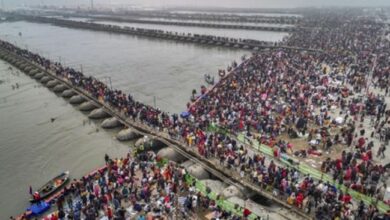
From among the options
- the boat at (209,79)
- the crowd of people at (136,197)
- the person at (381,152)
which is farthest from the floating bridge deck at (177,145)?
the boat at (209,79)

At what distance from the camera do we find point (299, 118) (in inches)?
1242

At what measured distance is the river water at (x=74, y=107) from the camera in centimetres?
2991

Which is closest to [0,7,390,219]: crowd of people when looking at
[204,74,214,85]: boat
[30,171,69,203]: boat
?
[204,74,214,85]: boat

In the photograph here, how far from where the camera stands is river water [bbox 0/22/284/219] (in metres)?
29.9

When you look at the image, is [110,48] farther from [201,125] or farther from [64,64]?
[201,125]

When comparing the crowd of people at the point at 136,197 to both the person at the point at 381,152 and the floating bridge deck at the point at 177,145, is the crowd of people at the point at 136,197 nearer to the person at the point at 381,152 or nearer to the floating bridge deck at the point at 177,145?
the floating bridge deck at the point at 177,145

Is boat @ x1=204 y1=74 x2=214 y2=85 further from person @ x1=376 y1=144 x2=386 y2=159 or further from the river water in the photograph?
person @ x1=376 y1=144 x2=386 y2=159

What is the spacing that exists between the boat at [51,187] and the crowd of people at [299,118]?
32.8 feet

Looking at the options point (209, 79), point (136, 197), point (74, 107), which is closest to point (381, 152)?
point (136, 197)

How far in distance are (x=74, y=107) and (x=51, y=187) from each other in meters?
20.2

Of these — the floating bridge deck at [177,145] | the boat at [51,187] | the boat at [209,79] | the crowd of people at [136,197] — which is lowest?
the boat at [51,187]

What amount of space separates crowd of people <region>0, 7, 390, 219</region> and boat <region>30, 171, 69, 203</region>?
999 cm

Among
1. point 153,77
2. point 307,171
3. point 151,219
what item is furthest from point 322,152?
point 153,77

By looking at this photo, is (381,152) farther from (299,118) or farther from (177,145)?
(177,145)
